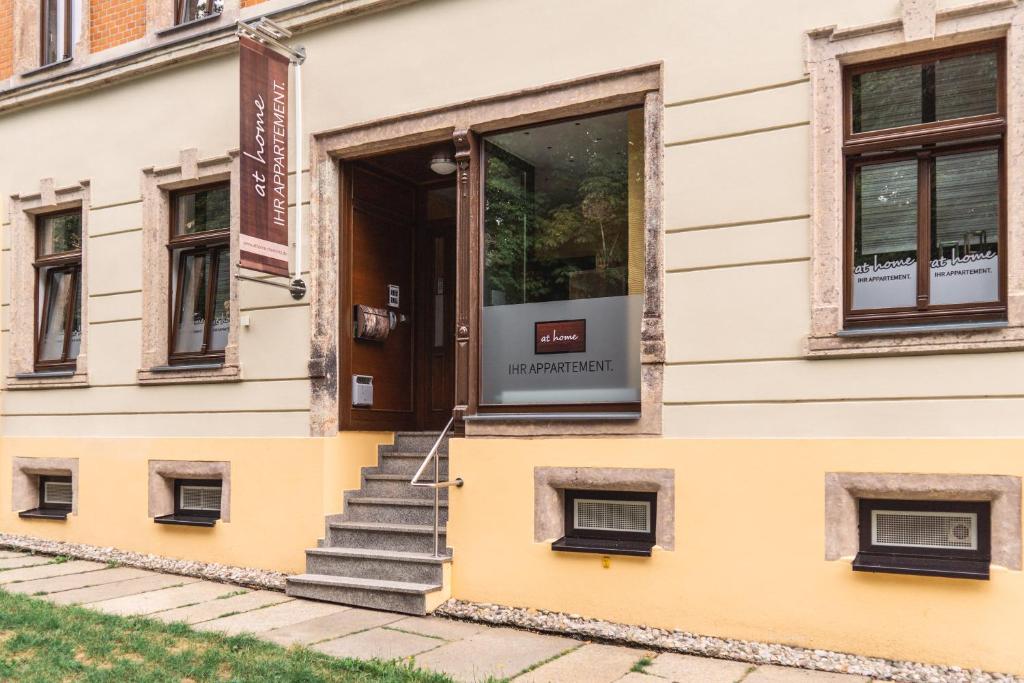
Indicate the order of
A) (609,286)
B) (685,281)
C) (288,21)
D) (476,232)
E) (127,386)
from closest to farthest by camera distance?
(685,281), (609,286), (476,232), (288,21), (127,386)

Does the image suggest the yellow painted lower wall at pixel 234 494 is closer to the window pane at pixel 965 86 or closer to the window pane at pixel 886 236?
the window pane at pixel 886 236

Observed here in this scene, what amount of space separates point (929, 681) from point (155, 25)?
29.2 ft

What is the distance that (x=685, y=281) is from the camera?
6.63 metres

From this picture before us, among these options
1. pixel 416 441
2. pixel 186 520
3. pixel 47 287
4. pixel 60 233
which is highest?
pixel 60 233

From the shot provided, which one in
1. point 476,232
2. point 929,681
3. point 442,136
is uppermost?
point 442,136

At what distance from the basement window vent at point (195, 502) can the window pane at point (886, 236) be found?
6.00 m

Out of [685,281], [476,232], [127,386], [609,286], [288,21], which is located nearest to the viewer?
[685,281]

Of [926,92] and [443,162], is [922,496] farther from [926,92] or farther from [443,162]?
[443,162]

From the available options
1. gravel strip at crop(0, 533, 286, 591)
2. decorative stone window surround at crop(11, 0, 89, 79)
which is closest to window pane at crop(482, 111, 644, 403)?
gravel strip at crop(0, 533, 286, 591)

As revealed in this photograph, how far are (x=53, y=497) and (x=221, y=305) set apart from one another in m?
3.18

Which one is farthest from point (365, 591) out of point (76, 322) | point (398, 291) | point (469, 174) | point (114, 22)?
point (114, 22)

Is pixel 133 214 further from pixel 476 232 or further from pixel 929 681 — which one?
pixel 929 681

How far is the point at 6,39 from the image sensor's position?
10977 mm

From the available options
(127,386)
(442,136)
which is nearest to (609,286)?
(442,136)
